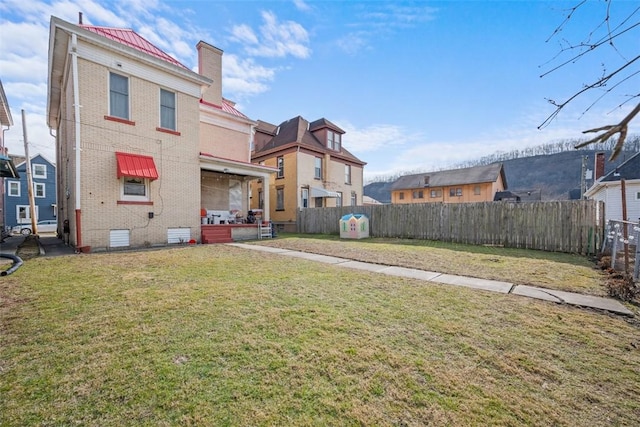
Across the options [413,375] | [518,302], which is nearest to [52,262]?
[413,375]

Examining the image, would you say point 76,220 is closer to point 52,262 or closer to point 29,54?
point 52,262

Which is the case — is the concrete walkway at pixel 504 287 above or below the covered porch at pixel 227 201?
below

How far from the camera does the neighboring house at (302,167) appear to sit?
2094 cm

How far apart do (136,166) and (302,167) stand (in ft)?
40.3

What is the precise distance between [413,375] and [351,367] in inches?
20.4

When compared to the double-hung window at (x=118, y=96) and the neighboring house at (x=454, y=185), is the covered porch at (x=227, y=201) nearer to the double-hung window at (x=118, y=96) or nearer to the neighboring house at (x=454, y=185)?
the double-hung window at (x=118, y=96)

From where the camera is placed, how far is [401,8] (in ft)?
17.4

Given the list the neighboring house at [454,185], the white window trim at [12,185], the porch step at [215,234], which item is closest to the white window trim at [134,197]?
the porch step at [215,234]

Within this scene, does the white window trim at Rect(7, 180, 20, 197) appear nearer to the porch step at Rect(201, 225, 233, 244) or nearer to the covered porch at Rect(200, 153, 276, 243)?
the covered porch at Rect(200, 153, 276, 243)

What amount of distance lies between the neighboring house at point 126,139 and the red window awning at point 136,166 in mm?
32

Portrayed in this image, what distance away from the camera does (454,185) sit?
42.1 m

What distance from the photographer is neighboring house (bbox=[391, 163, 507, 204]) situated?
131 feet

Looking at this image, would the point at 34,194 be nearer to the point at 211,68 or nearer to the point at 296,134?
the point at 211,68

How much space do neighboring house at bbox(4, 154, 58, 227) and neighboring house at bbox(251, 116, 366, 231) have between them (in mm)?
23965
